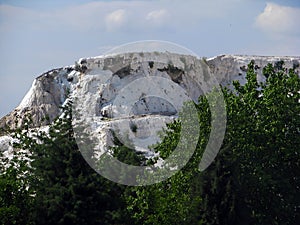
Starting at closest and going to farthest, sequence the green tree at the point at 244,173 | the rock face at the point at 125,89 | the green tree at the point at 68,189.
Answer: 1. the green tree at the point at 68,189
2. the green tree at the point at 244,173
3. the rock face at the point at 125,89

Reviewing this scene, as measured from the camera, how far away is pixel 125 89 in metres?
42.7

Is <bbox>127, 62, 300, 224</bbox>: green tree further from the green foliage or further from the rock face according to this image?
the rock face

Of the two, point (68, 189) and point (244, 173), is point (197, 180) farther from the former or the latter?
point (68, 189)

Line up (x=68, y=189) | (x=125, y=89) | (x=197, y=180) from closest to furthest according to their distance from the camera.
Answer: (x=68, y=189), (x=197, y=180), (x=125, y=89)

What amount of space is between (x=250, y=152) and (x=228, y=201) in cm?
348

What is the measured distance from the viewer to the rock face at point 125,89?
39000 millimetres

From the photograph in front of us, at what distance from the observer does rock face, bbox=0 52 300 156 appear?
128 ft

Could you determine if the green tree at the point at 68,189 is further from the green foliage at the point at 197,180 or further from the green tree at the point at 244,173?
the green tree at the point at 244,173

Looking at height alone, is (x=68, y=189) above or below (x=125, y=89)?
below

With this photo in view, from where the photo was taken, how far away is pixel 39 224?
19031 mm

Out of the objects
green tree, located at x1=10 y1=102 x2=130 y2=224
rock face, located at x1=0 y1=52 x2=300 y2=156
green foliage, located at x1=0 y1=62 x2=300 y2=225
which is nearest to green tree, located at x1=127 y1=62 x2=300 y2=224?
green foliage, located at x1=0 y1=62 x2=300 y2=225

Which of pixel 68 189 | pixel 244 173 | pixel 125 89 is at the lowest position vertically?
pixel 68 189

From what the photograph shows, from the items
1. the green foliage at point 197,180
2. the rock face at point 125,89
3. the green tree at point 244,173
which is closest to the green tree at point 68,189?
the green foliage at point 197,180

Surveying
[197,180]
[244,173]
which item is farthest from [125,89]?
[197,180]
